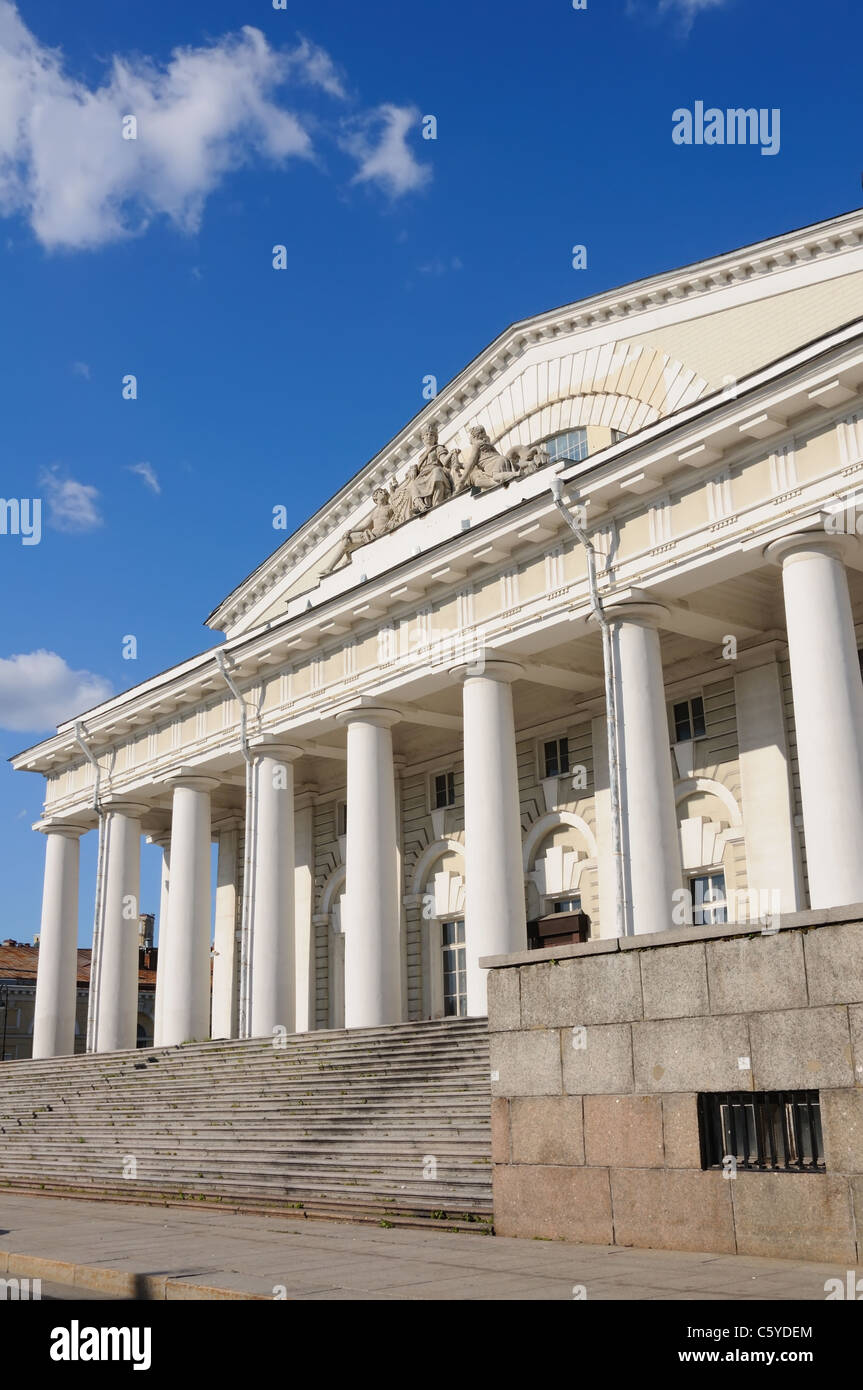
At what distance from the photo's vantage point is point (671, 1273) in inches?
380

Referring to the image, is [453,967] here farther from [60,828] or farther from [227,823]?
[60,828]

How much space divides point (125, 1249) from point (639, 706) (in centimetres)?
1209

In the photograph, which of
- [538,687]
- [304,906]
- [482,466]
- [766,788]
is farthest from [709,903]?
[304,906]

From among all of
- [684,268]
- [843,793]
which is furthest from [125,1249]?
[684,268]

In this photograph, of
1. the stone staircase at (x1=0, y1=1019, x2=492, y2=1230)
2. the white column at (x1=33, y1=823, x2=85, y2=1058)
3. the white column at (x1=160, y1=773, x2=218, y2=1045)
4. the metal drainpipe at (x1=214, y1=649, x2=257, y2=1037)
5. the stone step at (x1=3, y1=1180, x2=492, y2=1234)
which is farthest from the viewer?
the white column at (x1=33, y1=823, x2=85, y2=1058)

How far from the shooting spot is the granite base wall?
10.3m

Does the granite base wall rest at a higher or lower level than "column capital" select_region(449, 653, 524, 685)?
lower

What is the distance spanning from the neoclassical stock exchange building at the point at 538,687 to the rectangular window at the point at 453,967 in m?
0.09

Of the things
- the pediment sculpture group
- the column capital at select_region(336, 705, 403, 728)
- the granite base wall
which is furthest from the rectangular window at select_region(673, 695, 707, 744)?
the granite base wall

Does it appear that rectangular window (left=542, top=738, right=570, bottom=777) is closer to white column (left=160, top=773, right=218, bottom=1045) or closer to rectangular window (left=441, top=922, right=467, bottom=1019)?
rectangular window (left=441, top=922, right=467, bottom=1019)

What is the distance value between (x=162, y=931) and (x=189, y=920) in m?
3.15

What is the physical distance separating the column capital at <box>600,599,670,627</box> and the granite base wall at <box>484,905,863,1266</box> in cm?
958
